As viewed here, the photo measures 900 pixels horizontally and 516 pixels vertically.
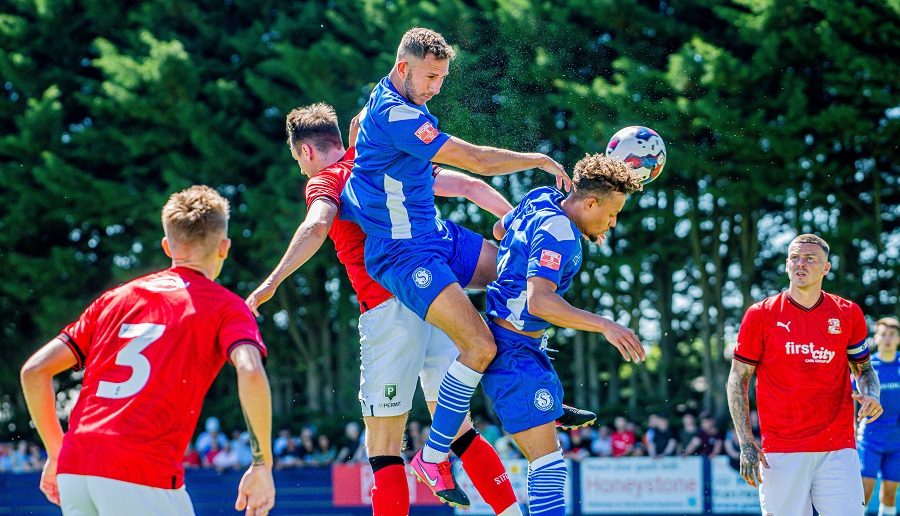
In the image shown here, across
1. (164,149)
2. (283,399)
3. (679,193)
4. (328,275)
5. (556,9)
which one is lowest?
(283,399)

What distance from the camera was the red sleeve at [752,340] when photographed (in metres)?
6.32

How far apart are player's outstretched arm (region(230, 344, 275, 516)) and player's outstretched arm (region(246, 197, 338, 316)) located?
5.17 ft

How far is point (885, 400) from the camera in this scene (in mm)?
9602

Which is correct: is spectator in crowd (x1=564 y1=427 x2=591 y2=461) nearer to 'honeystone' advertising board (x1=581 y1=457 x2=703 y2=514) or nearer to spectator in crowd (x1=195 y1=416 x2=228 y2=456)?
'honeystone' advertising board (x1=581 y1=457 x2=703 y2=514)

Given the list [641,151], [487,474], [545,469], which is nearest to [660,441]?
[641,151]

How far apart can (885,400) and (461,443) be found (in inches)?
231

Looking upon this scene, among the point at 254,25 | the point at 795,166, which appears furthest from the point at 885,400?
the point at 254,25

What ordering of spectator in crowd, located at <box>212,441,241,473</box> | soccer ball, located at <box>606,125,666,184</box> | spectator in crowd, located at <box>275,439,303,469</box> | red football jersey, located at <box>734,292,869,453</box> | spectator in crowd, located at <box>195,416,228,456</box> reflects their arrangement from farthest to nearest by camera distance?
spectator in crowd, located at <box>195,416,228,456</box>, spectator in crowd, located at <box>212,441,241,473</box>, spectator in crowd, located at <box>275,439,303,469</box>, red football jersey, located at <box>734,292,869,453</box>, soccer ball, located at <box>606,125,666,184</box>

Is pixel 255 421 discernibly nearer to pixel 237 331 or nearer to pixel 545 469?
pixel 237 331

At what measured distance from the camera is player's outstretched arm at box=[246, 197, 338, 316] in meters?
5.17

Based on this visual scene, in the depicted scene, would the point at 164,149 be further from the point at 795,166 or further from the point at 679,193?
the point at 795,166

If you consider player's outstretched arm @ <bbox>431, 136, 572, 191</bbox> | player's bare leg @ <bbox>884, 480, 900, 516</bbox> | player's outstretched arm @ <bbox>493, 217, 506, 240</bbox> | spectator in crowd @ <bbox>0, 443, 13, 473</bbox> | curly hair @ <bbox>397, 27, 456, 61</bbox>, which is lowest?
spectator in crowd @ <bbox>0, 443, 13, 473</bbox>

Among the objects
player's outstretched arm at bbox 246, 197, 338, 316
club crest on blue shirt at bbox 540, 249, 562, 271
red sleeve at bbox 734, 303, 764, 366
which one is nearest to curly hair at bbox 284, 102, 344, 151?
player's outstretched arm at bbox 246, 197, 338, 316

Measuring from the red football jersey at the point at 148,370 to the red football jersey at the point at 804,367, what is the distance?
12.7 feet
